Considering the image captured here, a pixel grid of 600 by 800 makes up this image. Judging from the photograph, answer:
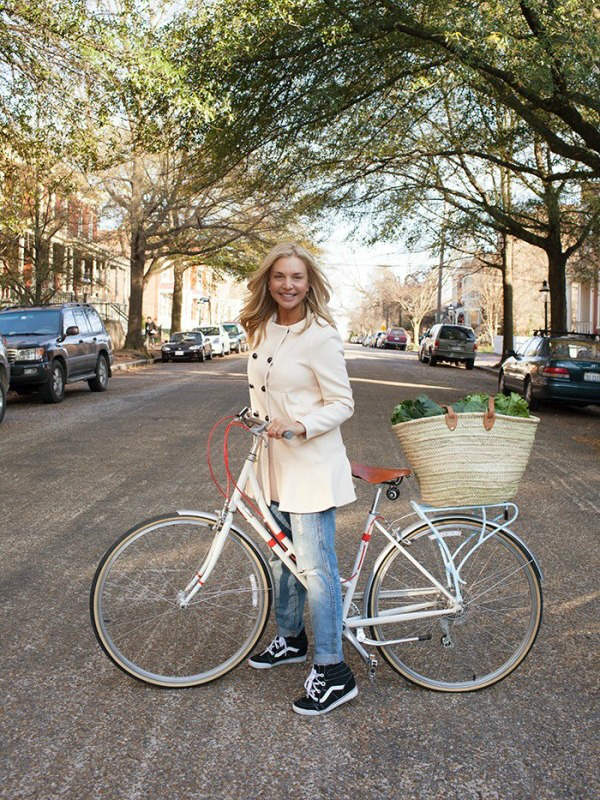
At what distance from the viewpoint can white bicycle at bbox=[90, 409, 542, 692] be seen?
148 inches

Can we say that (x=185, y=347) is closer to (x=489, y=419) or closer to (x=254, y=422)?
(x=254, y=422)

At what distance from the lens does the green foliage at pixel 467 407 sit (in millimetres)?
3730

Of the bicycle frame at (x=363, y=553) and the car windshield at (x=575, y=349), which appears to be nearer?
the bicycle frame at (x=363, y=553)

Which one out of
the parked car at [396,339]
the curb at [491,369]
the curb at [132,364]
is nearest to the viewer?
the curb at [132,364]

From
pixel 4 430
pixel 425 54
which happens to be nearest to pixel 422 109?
pixel 425 54

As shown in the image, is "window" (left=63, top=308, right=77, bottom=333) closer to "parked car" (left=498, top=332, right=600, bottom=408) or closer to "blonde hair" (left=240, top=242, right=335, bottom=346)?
"parked car" (left=498, top=332, right=600, bottom=408)

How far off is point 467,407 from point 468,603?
884 mm

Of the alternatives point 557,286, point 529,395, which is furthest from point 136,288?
point 529,395

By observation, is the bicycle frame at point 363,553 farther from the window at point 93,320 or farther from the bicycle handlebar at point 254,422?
the window at point 93,320

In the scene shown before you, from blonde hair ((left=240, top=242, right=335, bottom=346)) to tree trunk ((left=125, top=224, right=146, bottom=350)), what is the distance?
33.4 metres

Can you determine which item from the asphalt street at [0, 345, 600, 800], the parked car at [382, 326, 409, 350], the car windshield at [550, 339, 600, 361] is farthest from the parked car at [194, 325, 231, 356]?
the asphalt street at [0, 345, 600, 800]

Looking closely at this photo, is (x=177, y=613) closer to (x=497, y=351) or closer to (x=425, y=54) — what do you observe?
(x=425, y=54)

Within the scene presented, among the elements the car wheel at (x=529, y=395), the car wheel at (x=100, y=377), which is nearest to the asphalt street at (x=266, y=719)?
the car wheel at (x=529, y=395)

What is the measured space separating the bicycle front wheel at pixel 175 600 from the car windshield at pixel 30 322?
1385cm
